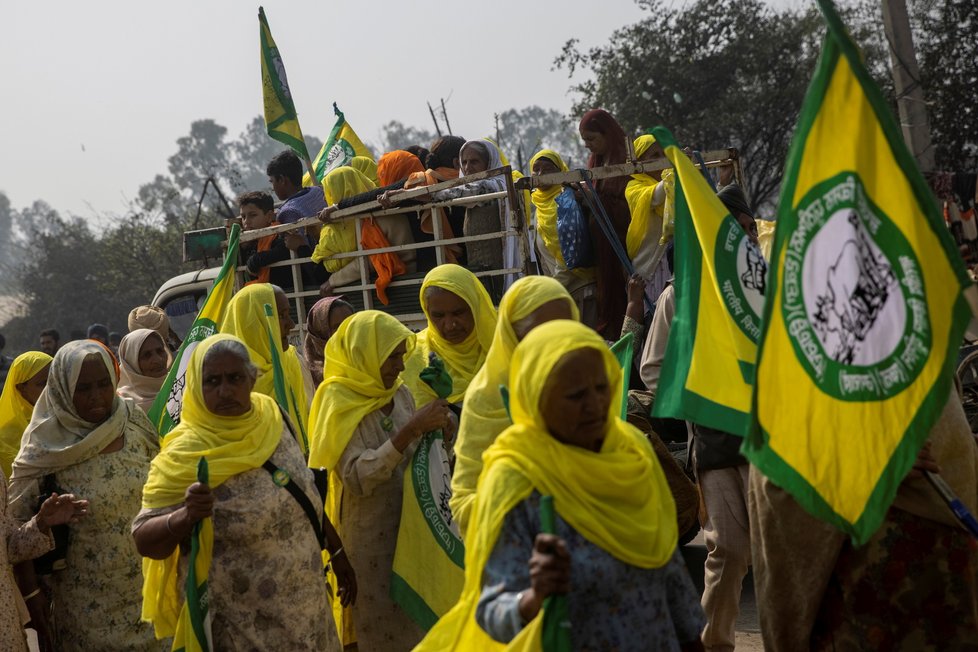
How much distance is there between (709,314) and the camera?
164 inches

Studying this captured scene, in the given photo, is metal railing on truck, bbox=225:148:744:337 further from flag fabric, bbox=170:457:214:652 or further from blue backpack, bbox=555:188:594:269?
flag fabric, bbox=170:457:214:652

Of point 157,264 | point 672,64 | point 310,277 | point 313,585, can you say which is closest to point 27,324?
point 157,264

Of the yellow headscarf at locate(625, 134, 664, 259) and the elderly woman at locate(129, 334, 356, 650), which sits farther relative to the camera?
the yellow headscarf at locate(625, 134, 664, 259)

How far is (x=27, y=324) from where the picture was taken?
36281 millimetres

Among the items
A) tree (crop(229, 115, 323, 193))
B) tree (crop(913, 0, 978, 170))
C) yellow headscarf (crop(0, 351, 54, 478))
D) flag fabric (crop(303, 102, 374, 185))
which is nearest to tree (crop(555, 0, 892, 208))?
tree (crop(913, 0, 978, 170))

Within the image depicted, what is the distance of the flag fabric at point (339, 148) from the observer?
10977 millimetres

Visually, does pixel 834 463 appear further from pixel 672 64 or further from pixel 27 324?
pixel 27 324

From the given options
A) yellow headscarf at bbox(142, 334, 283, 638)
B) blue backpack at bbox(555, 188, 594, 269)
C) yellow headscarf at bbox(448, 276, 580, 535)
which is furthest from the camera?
blue backpack at bbox(555, 188, 594, 269)

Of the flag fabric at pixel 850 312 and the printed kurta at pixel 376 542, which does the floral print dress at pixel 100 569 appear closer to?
the printed kurta at pixel 376 542

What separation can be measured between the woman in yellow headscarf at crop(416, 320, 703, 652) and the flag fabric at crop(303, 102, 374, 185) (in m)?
8.18

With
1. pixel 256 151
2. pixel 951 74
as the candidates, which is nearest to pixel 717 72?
pixel 951 74

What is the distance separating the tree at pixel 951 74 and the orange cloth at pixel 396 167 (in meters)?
10.9

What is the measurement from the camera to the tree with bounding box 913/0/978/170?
17609 mm

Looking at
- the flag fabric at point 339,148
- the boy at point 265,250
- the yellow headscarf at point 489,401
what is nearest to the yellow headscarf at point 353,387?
the yellow headscarf at point 489,401
